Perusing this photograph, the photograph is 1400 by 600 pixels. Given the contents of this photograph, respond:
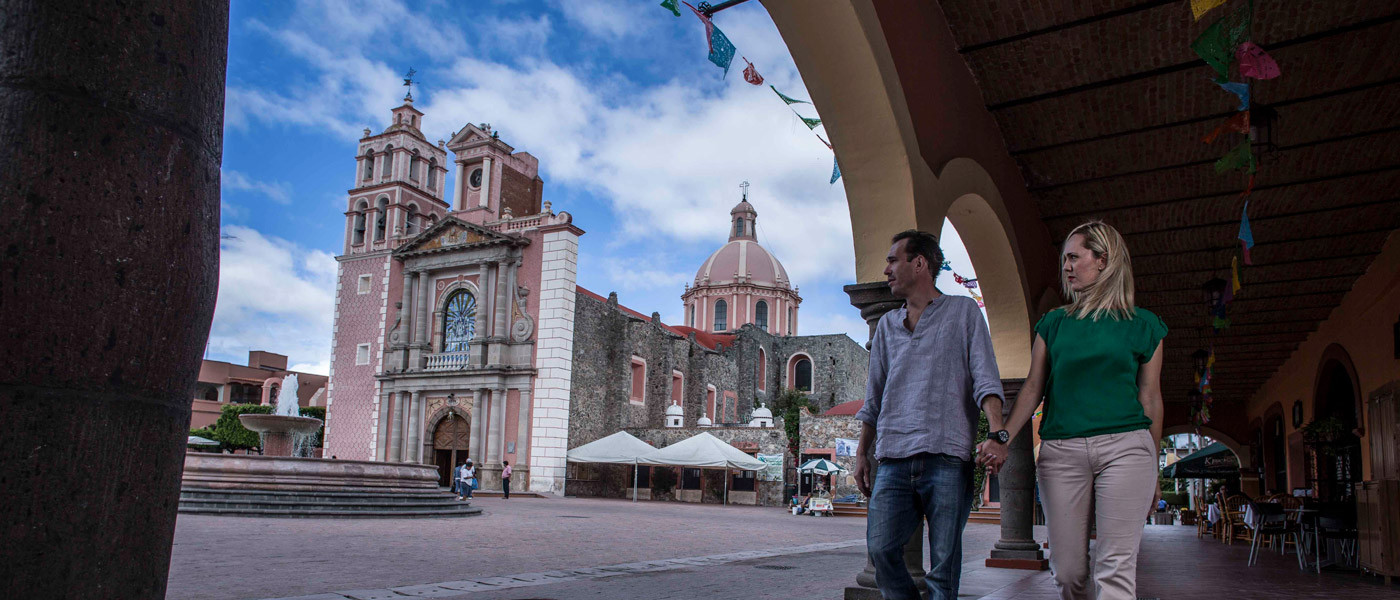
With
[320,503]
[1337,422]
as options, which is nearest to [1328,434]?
[1337,422]

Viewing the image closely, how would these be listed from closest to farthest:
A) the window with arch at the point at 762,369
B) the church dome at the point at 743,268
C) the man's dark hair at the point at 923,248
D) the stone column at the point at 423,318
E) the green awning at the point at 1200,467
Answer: the man's dark hair at the point at 923,248, the green awning at the point at 1200,467, the stone column at the point at 423,318, the window with arch at the point at 762,369, the church dome at the point at 743,268

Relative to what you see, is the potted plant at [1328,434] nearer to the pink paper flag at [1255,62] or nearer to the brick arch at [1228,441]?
the pink paper flag at [1255,62]

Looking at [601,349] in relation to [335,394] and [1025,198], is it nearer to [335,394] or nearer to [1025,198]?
[335,394]

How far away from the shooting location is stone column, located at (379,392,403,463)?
28.9 meters

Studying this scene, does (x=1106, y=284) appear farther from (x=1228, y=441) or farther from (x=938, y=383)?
(x=1228, y=441)

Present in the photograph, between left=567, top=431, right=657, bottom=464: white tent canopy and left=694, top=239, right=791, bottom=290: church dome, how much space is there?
24.9 meters

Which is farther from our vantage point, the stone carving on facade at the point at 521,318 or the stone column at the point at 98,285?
the stone carving on facade at the point at 521,318

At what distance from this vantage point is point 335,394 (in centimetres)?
3100

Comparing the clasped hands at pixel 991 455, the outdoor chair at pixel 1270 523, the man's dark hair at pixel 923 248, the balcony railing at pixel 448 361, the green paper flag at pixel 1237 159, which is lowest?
the outdoor chair at pixel 1270 523

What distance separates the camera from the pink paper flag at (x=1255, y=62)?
3.89 metres

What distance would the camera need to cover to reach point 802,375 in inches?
1768

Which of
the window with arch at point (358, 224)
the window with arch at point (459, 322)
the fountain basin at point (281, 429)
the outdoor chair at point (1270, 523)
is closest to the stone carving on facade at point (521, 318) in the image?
the window with arch at point (459, 322)

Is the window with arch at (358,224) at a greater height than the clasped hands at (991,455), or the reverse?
the window with arch at (358,224)

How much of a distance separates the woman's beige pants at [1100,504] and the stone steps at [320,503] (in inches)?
469
